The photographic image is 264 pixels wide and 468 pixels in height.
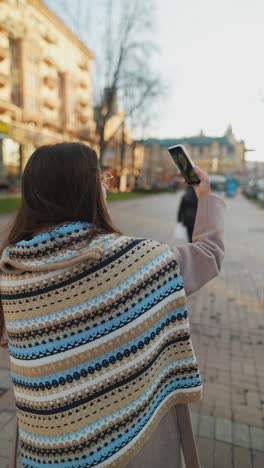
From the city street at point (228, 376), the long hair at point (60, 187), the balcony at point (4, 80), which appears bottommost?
the city street at point (228, 376)

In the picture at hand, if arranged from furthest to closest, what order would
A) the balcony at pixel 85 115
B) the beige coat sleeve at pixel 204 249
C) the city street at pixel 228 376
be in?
the balcony at pixel 85 115, the city street at pixel 228 376, the beige coat sleeve at pixel 204 249

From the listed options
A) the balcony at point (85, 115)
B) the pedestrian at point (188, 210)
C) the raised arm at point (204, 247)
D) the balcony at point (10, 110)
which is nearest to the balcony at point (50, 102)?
the balcony at point (85, 115)

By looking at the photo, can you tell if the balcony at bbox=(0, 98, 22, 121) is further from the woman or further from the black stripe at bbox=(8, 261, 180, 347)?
the black stripe at bbox=(8, 261, 180, 347)

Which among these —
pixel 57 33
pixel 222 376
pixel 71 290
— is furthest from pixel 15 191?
pixel 71 290

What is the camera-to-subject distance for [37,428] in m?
1.05

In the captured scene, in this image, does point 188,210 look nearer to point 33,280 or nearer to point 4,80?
point 33,280

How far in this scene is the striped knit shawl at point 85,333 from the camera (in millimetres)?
948

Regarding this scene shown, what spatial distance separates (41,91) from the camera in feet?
120

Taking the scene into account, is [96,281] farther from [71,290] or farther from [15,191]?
[15,191]

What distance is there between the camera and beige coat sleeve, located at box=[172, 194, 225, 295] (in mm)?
1106

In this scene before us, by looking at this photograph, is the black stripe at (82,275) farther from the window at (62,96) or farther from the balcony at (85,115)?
the balcony at (85,115)

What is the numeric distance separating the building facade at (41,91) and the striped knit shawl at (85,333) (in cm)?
2140

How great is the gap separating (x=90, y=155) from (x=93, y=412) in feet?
2.47

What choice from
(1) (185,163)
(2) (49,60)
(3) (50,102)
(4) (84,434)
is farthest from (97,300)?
(3) (50,102)
